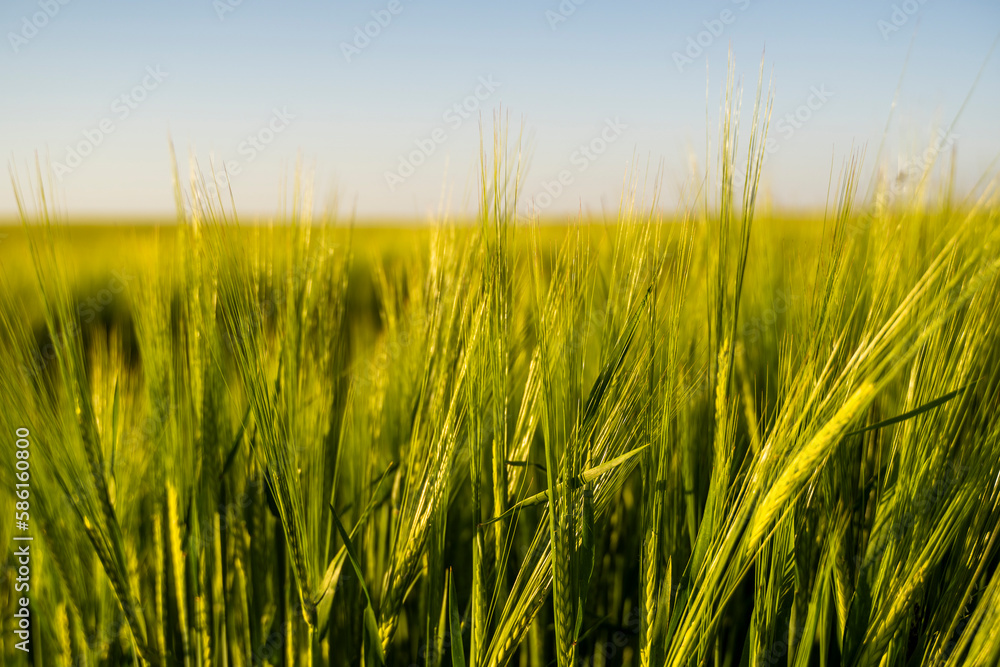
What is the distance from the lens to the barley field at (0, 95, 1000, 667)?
0.59 metres

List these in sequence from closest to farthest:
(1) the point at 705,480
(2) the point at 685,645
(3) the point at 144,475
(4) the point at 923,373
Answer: (2) the point at 685,645, (4) the point at 923,373, (1) the point at 705,480, (3) the point at 144,475

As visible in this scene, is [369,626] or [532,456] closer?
[369,626]

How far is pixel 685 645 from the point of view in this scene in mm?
528

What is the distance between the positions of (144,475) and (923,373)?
4.34 feet

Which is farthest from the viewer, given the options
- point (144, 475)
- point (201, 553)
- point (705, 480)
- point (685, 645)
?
point (144, 475)

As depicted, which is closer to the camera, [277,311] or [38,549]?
[277,311]

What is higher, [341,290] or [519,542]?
[341,290]

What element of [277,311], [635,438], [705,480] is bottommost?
[705,480]

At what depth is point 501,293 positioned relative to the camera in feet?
2.06

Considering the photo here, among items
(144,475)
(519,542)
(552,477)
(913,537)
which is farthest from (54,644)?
(913,537)

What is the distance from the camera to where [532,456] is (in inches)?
42.9

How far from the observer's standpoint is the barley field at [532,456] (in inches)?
23.3

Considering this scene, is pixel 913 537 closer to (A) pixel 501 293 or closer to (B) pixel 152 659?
(A) pixel 501 293

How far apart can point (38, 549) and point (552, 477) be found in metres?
1.00
